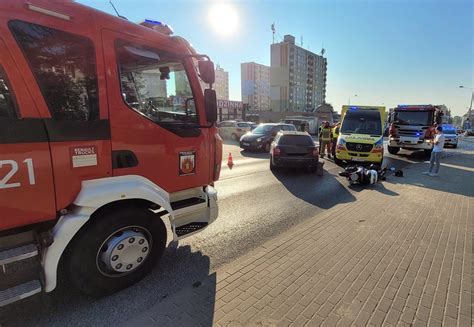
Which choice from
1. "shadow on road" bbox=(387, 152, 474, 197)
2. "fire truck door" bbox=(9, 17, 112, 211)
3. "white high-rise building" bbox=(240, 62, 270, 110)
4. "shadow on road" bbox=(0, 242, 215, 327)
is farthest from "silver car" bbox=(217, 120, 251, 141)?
"white high-rise building" bbox=(240, 62, 270, 110)

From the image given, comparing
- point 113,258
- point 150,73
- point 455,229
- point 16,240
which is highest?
point 150,73

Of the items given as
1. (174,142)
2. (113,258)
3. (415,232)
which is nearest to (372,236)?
(415,232)

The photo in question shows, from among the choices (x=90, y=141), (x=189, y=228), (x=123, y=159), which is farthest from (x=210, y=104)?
(x=189, y=228)

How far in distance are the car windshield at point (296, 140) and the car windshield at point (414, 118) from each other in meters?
8.45

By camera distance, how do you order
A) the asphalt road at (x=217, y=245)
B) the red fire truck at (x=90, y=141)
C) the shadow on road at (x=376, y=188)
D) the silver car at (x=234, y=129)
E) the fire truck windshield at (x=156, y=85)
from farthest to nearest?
the silver car at (x=234, y=129) → the shadow on road at (x=376, y=188) → the fire truck windshield at (x=156, y=85) → the asphalt road at (x=217, y=245) → the red fire truck at (x=90, y=141)

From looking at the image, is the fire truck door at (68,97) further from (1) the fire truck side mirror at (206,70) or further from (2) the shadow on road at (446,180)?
(2) the shadow on road at (446,180)

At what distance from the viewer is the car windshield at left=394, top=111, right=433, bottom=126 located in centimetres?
1523

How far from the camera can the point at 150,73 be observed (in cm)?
340

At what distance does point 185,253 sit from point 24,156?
2.41 meters

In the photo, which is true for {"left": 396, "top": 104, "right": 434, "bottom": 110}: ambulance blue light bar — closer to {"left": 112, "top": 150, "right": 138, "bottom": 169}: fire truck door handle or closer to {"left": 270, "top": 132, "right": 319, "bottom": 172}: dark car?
{"left": 270, "top": 132, "right": 319, "bottom": 172}: dark car

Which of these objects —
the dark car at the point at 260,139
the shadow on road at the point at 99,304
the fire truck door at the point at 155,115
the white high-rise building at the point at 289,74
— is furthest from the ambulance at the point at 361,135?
the white high-rise building at the point at 289,74

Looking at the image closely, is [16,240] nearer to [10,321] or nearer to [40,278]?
[40,278]

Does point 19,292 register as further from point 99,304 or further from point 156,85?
point 156,85

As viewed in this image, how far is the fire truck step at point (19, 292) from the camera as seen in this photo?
2348 mm
